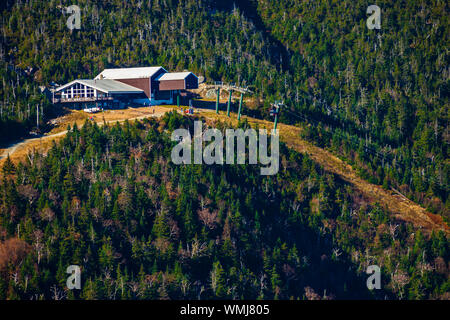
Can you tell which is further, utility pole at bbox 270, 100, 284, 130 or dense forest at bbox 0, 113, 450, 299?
utility pole at bbox 270, 100, 284, 130

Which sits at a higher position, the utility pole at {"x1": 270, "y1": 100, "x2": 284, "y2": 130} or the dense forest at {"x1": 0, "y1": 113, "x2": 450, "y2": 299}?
the utility pole at {"x1": 270, "y1": 100, "x2": 284, "y2": 130}

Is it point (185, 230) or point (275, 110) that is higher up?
point (275, 110)

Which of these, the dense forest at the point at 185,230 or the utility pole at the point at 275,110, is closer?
the dense forest at the point at 185,230

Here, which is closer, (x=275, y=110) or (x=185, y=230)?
(x=185, y=230)

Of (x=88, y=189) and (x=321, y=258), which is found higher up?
(x=88, y=189)

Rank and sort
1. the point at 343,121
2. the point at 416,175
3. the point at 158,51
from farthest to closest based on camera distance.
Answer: the point at 158,51 < the point at 343,121 < the point at 416,175

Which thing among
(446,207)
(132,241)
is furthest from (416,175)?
(132,241)

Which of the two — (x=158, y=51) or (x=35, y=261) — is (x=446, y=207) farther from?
(x=158, y=51)

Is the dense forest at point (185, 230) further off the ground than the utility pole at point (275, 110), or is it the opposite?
the utility pole at point (275, 110)
